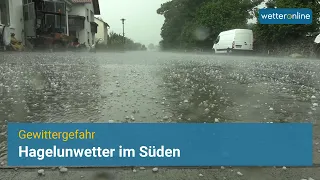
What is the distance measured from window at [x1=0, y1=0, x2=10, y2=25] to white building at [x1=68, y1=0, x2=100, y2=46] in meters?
13.7

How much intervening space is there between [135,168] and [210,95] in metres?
2.73

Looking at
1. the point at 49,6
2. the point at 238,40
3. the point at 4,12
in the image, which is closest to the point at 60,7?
the point at 49,6

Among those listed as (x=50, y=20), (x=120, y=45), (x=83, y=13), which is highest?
(x=83, y=13)

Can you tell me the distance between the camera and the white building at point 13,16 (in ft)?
56.2

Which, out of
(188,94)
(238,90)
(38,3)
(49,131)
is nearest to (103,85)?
(188,94)

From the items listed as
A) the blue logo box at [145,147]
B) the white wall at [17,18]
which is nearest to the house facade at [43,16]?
the white wall at [17,18]

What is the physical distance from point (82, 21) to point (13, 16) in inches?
583

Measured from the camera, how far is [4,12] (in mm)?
17203

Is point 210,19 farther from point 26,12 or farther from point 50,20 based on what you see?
point 26,12

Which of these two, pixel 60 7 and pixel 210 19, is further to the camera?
pixel 210 19

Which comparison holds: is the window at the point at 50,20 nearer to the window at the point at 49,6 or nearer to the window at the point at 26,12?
the window at the point at 49,6

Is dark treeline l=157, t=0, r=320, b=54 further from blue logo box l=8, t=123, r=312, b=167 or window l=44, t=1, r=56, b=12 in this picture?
blue logo box l=8, t=123, r=312, b=167

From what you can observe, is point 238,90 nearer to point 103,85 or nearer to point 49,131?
point 103,85

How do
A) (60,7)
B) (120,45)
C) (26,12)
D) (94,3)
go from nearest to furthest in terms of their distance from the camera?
(26,12) → (120,45) → (60,7) → (94,3)
